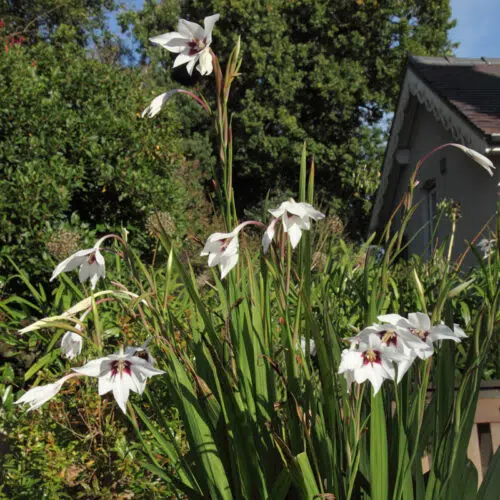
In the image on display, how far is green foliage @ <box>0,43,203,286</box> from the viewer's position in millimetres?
5797

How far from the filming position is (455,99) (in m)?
10.5

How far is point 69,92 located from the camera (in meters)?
7.38

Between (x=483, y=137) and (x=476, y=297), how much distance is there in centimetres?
465

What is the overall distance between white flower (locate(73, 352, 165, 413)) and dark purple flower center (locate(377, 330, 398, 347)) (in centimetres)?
48

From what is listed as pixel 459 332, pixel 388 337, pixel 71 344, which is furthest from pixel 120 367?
pixel 459 332

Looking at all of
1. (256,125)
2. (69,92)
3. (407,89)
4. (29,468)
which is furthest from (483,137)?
(256,125)

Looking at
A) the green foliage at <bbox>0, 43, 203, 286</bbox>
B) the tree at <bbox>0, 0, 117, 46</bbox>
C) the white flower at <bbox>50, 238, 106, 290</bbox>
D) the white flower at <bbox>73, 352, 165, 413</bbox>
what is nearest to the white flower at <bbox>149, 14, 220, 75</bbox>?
the white flower at <bbox>50, 238, 106, 290</bbox>

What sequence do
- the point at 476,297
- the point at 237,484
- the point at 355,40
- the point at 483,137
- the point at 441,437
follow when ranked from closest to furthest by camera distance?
1. the point at 441,437
2. the point at 237,484
3. the point at 476,297
4. the point at 483,137
5. the point at 355,40

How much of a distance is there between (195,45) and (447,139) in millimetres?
10647

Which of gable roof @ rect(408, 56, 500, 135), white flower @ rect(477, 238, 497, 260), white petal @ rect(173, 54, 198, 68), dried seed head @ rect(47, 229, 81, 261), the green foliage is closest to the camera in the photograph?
white petal @ rect(173, 54, 198, 68)

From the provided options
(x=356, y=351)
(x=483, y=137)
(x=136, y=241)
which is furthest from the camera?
(x=483, y=137)

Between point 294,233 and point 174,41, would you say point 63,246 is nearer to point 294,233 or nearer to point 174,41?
point 174,41

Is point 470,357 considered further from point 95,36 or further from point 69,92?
point 95,36

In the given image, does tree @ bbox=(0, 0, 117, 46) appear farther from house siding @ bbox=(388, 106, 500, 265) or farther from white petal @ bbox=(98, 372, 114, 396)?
white petal @ bbox=(98, 372, 114, 396)
